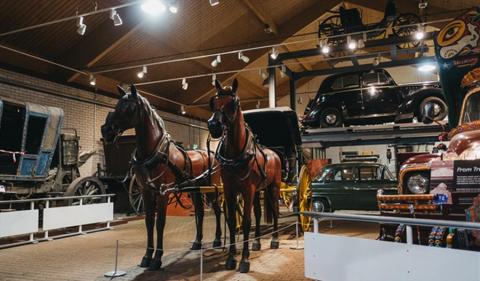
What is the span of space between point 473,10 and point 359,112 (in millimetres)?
5162

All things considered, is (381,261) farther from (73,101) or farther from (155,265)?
(73,101)

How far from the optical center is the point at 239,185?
4363 millimetres

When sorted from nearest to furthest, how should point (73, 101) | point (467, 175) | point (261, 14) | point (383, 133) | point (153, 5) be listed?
point (467, 175) → point (153, 5) → point (383, 133) → point (73, 101) → point (261, 14)

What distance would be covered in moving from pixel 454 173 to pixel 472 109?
1658 mm

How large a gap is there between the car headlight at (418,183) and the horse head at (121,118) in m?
3.06

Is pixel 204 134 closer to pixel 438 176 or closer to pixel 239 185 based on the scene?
pixel 239 185

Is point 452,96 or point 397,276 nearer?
point 397,276

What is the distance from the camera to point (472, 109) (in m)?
4.27

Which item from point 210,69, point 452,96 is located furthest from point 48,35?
point 452,96

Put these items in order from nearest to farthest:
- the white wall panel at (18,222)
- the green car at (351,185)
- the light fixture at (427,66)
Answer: the white wall panel at (18,222)
the green car at (351,185)
the light fixture at (427,66)

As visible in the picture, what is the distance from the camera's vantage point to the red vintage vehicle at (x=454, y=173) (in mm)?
2910

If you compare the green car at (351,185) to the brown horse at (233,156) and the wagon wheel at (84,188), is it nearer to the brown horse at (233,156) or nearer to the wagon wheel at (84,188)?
the brown horse at (233,156)

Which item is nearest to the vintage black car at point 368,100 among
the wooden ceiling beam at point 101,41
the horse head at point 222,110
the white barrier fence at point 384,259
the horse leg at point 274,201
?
the horse leg at point 274,201

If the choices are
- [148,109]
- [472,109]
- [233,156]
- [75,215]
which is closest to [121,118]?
[148,109]
